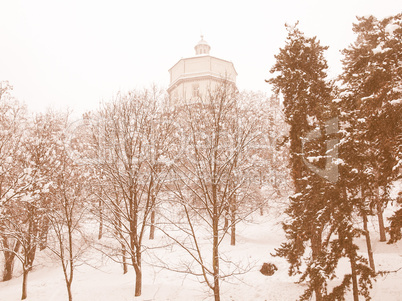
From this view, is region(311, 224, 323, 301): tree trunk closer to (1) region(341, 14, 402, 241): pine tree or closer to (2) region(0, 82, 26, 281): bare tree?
(1) region(341, 14, 402, 241): pine tree

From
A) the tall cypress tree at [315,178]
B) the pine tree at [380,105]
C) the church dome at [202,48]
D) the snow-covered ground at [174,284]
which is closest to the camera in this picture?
the pine tree at [380,105]

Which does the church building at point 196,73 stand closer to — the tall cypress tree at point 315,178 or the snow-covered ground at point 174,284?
the snow-covered ground at point 174,284

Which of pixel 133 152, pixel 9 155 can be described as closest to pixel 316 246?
pixel 133 152

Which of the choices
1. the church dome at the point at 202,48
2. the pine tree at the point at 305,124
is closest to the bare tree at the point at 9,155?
the pine tree at the point at 305,124

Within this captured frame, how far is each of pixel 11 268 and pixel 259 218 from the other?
22.4 metres

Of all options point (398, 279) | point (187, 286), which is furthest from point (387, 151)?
point (187, 286)

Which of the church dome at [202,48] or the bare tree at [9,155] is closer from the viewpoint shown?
the bare tree at [9,155]

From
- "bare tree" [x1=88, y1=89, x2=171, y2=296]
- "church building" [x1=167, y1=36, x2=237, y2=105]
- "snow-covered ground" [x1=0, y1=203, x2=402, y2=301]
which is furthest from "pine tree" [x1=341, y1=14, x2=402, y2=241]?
"church building" [x1=167, y1=36, x2=237, y2=105]

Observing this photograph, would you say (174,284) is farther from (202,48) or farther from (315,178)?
(202,48)

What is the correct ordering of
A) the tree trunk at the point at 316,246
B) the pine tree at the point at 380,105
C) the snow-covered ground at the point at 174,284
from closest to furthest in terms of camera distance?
the pine tree at the point at 380,105, the tree trunk at the point at 316,246, the snow-covered ground at the point at 174,284

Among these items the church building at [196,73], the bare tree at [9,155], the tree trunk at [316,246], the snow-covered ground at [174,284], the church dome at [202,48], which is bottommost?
the snow-covered ground at [174,284]

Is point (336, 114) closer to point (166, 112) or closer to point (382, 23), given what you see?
point (382, 23)

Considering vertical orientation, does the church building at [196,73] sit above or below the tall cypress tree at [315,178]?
above

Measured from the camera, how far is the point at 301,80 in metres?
13.0
